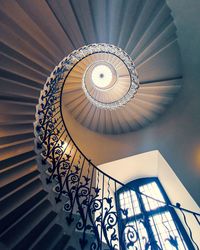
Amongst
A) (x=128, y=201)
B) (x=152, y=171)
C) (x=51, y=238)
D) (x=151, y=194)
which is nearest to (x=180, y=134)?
(x=152, y=171)

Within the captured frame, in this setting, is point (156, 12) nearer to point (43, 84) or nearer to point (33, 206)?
point (43, 84)

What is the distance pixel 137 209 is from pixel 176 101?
3.21 metres

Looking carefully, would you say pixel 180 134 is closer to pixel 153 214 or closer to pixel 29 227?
pixel 153 214

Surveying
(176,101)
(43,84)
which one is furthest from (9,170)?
(176,101)

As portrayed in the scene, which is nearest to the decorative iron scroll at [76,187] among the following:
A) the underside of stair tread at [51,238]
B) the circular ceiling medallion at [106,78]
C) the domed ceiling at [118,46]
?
the underside of stair tread at [51,238]

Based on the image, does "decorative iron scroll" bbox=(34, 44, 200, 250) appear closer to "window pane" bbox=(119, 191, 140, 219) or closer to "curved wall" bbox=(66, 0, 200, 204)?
"curved wall" bbox=(66, 0, 200, 204)

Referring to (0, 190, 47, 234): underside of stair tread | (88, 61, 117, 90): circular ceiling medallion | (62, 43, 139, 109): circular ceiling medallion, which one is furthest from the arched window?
(88, 61, 117, 90): circular ceiling medallion

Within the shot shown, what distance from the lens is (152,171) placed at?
5836 millimetres

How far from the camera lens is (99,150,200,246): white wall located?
440 cm

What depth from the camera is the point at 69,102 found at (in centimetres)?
602

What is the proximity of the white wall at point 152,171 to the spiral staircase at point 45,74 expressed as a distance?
1833 millimetres

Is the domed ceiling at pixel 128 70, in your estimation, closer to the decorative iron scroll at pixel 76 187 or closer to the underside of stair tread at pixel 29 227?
the decorative iron scroll at pixel 76 187

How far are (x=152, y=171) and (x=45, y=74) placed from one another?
4.18 meters

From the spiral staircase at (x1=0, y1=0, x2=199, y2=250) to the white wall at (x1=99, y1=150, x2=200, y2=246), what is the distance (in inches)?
72.2
